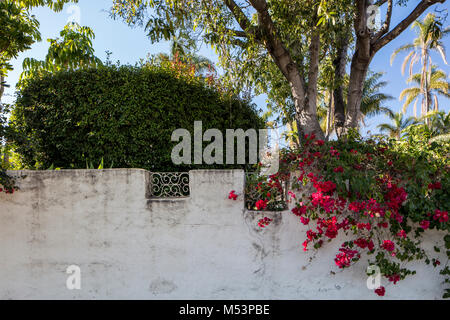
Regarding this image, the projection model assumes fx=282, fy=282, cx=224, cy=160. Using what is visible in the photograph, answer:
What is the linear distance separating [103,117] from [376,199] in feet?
14.2

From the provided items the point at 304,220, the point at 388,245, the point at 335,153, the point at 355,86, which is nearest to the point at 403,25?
the point at 355,86

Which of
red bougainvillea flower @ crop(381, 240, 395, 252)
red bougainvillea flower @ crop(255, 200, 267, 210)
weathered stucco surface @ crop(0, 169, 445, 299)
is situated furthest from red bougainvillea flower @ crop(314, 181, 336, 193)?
red bougainvillea flower @ crop(381, 240, 395, 252)

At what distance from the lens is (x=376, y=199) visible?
10.6ft

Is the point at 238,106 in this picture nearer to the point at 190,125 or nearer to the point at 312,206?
the point at 190,125

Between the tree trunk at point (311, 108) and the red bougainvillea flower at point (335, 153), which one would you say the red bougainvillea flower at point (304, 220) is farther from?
the tree trunk at point (311, 108)

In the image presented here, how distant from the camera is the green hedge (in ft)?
15.9

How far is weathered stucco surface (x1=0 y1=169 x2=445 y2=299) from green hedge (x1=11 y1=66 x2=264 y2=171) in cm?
116

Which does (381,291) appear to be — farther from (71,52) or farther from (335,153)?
(71,52)

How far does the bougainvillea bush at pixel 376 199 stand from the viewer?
3.23m

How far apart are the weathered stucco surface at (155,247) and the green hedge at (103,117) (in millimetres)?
1159

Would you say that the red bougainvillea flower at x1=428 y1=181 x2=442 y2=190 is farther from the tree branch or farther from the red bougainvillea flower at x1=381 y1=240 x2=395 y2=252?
the tree branch

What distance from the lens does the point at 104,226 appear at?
12.2ft

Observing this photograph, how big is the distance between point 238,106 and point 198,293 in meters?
3.50

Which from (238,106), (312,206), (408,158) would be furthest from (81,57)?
(408,158)
